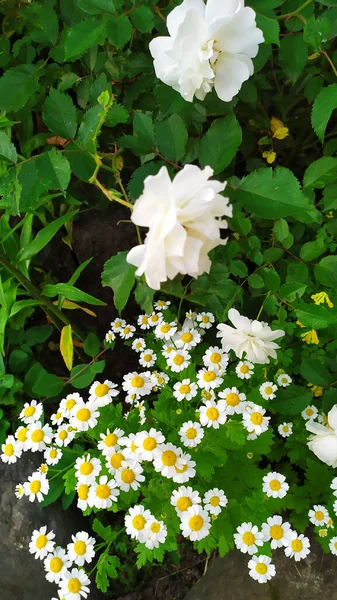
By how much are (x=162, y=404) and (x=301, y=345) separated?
0.39 metres

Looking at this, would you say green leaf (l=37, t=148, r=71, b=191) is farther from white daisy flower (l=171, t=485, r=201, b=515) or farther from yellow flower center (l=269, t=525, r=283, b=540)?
yellow flower center (l=269, t=525, r=283, b=540)

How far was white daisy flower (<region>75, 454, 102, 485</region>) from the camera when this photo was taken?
37.2 inches

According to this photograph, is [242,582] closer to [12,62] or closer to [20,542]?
[20,542]

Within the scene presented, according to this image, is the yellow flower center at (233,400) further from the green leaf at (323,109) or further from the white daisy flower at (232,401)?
the green leaf at (323,109)

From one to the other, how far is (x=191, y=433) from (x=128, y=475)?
0.14 meters

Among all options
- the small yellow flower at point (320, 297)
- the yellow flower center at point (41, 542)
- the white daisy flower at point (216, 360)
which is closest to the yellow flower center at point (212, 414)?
the white daisy flower at point (216, 360)

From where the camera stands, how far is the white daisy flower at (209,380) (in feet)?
3.30

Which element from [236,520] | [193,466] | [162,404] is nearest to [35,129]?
[162,404]

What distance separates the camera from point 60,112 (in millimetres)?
889

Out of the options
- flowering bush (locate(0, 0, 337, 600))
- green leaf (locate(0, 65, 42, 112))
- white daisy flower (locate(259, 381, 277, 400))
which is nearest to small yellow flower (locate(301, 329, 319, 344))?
flowering bush (locate(0, 0, 337, 600))

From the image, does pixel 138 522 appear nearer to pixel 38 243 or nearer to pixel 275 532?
pixel 275 532

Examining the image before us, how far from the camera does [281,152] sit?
1523mm

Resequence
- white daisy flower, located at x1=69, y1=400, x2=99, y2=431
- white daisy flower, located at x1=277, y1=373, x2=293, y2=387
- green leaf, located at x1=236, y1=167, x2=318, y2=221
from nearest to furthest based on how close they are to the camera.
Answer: green leaf, located at x1=236, y1=167, x2=318, y2=221, white daisy flower, located at x1=69, y1=400, x2=99, y2=431, white daisy flower, located at x1=277, y1=373, x2=293, y2=387

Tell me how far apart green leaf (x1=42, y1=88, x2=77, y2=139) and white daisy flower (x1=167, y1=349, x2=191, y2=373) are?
508 millimetres
